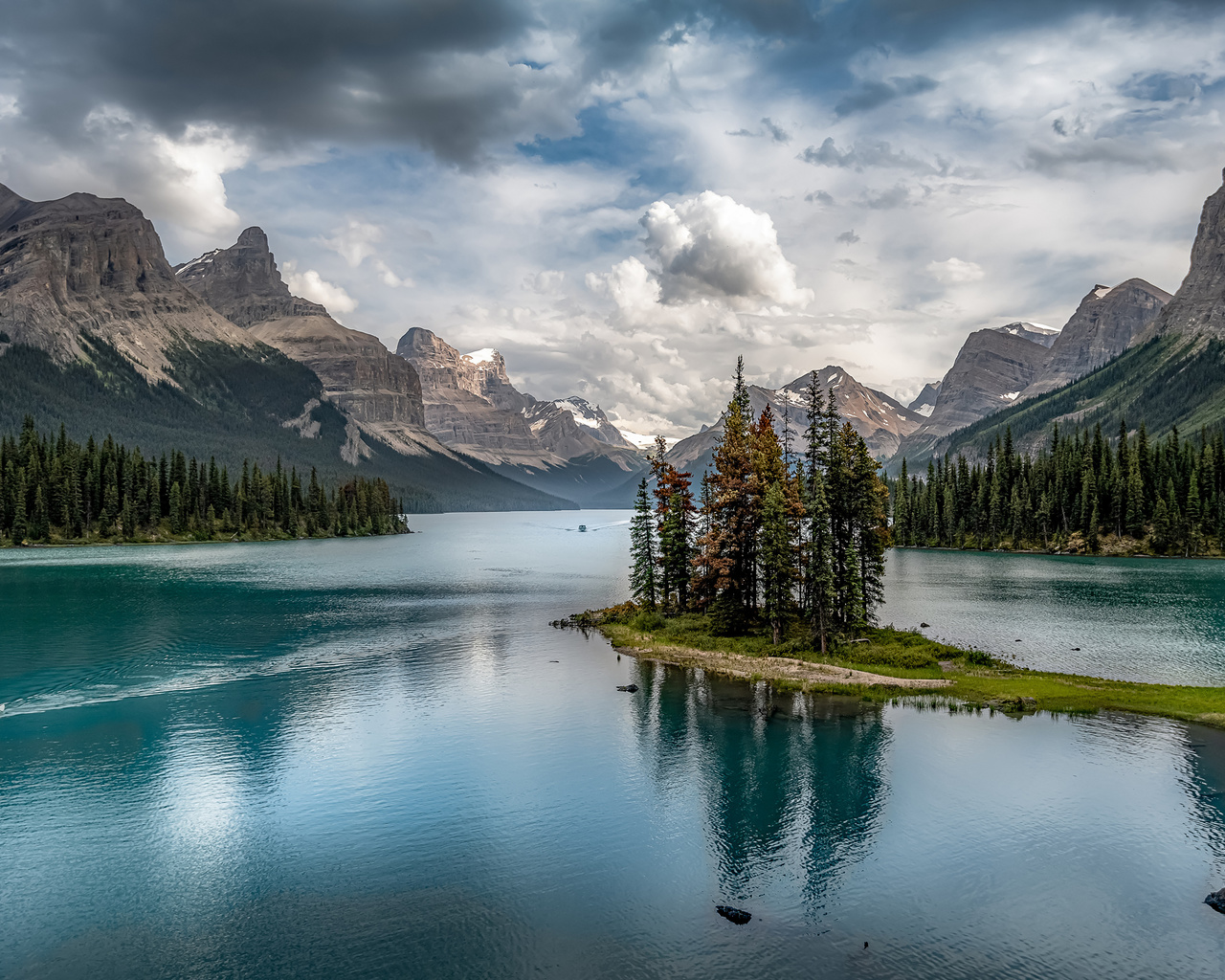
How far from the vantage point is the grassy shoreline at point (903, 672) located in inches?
1779

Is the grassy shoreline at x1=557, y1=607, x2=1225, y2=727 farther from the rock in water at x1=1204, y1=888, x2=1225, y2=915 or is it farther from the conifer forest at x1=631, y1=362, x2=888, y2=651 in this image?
the rock in water at x1=1204, y1=888, x2=1225, y2=915

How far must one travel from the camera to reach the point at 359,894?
82.1ft

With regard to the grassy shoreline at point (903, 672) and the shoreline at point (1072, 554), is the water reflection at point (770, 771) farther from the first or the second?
the shoreline at point (1072, 554)

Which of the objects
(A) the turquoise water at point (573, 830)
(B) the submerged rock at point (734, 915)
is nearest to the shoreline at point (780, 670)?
(A) the turquoise water at point (573, 830)

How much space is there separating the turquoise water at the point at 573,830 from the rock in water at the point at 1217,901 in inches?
14.6

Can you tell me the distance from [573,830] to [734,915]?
8.45 metres

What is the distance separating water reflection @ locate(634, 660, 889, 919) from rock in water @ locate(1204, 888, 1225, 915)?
34.1 feet

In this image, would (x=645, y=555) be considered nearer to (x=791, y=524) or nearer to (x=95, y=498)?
(x=791, y=524)

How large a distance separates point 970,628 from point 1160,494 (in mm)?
116864

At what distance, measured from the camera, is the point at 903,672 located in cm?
5291

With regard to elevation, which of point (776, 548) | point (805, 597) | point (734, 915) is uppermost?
point (776, 548)

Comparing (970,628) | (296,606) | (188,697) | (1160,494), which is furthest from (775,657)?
(1160,494)

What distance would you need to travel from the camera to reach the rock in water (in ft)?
78.3

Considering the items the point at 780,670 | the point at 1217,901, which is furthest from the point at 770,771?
the point at 780,670
